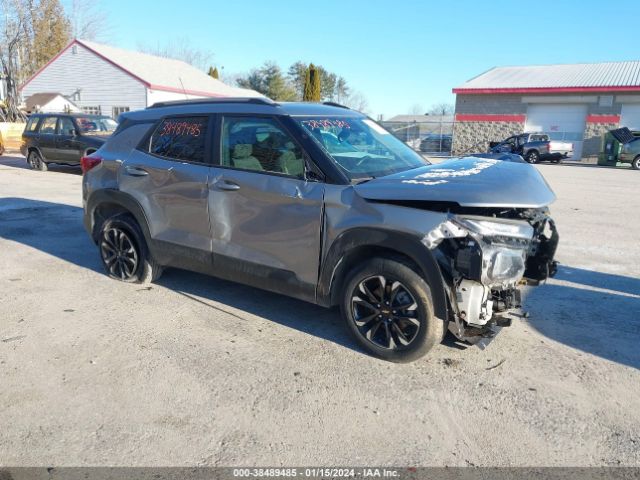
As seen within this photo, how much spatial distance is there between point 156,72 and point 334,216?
35993 millimetres

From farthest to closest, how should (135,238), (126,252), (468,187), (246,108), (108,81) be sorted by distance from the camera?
(108,81), (126,252), (135,238), (246,108), (468,187)

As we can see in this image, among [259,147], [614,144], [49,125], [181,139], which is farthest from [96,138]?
[614,144]

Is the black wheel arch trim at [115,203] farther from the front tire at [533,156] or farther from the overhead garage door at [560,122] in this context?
the overhead garage door at [560,122]

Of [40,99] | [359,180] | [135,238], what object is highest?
[40,99]

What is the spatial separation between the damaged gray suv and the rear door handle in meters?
0.01

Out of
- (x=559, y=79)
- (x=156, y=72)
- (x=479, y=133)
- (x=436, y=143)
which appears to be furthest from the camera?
(x=436, y=143)

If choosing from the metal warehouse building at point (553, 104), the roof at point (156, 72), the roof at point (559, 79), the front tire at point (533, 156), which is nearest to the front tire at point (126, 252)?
the front tire at point (533, 156)

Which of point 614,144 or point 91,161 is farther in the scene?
point 614,144

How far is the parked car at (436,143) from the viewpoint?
35.8 metres

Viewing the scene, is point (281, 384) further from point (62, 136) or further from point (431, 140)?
point (431, 140)

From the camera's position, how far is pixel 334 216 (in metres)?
3.73

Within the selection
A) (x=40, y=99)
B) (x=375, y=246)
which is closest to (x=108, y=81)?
(x=40, y=99)

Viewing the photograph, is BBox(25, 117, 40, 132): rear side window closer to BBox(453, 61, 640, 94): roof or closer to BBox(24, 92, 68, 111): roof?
BBox(24, 92, 68, 111): roof

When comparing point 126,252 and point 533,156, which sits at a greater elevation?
point 533,156
